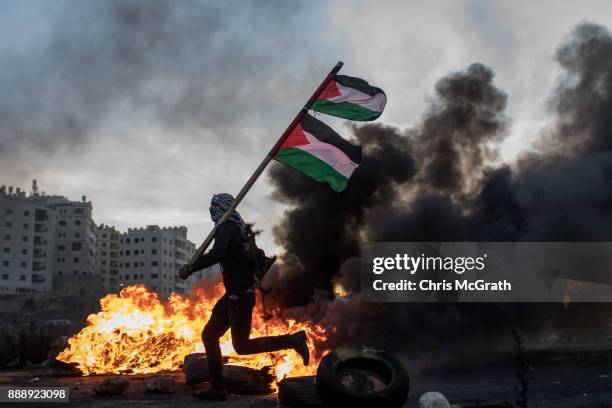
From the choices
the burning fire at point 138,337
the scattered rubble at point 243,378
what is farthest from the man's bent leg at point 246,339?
the burning fire at point 138,337

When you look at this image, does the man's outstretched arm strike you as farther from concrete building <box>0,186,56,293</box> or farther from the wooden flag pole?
concrete building <box>0,186,56,293</box>

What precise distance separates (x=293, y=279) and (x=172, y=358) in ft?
53.9

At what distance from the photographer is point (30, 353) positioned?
18.6 metres

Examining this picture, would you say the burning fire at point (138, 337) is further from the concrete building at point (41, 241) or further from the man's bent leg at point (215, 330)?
the concrete building at point (41, 241)

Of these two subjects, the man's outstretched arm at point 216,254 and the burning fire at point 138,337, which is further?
the burning fire at point 138,337

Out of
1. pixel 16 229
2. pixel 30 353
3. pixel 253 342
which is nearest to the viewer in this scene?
pixel 253 342

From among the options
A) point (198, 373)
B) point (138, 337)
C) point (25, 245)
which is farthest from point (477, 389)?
point (25, 245)

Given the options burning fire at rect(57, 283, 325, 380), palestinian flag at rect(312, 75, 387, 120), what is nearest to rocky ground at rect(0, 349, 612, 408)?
burning fire at rect(57, 283, 325, 380)

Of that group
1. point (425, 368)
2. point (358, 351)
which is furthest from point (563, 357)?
point (358, 351)

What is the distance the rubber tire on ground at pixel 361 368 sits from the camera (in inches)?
249

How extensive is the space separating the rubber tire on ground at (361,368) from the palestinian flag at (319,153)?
2.23 metres

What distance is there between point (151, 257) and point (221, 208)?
113637 mm

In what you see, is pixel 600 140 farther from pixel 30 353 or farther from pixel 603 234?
pixel 30 353

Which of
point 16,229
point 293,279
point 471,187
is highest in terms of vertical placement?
point 16,229
